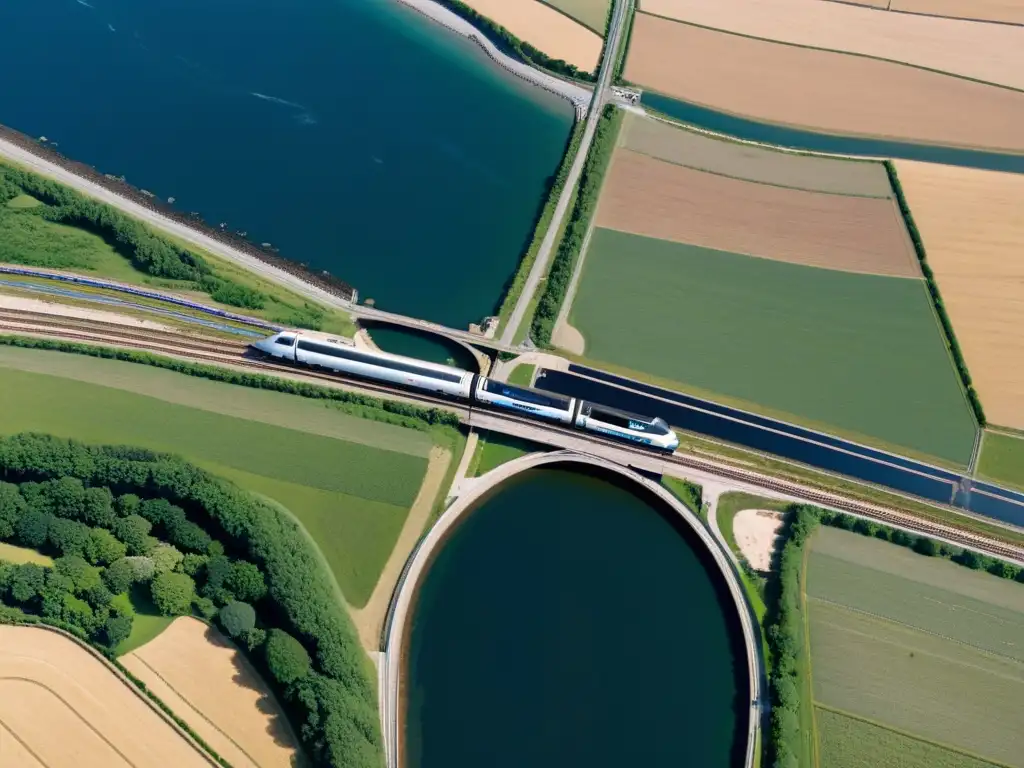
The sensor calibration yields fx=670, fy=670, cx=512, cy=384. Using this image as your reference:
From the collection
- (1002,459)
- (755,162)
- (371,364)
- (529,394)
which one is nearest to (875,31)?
(755,162)

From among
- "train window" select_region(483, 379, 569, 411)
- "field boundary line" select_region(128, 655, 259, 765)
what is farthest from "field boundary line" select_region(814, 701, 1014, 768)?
"field boundary line" select_region(128, 655, 259, 765)

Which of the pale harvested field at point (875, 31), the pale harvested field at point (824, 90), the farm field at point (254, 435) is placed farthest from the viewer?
the pale harvested field at point (875, 31)

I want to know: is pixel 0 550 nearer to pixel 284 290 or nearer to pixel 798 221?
pixel 284 290

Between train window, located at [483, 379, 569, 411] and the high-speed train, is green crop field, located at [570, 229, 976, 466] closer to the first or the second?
the high-speed train

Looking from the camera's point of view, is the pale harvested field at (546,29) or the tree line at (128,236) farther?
the pale harvested field at (546,29)

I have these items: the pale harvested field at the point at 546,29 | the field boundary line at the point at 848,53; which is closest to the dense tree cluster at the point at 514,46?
the pale harvested field at the point at 546,29

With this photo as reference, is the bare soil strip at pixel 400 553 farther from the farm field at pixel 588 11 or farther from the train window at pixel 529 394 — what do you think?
the farm field at pixel 588 11

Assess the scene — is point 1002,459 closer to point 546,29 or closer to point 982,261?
point 982,261
